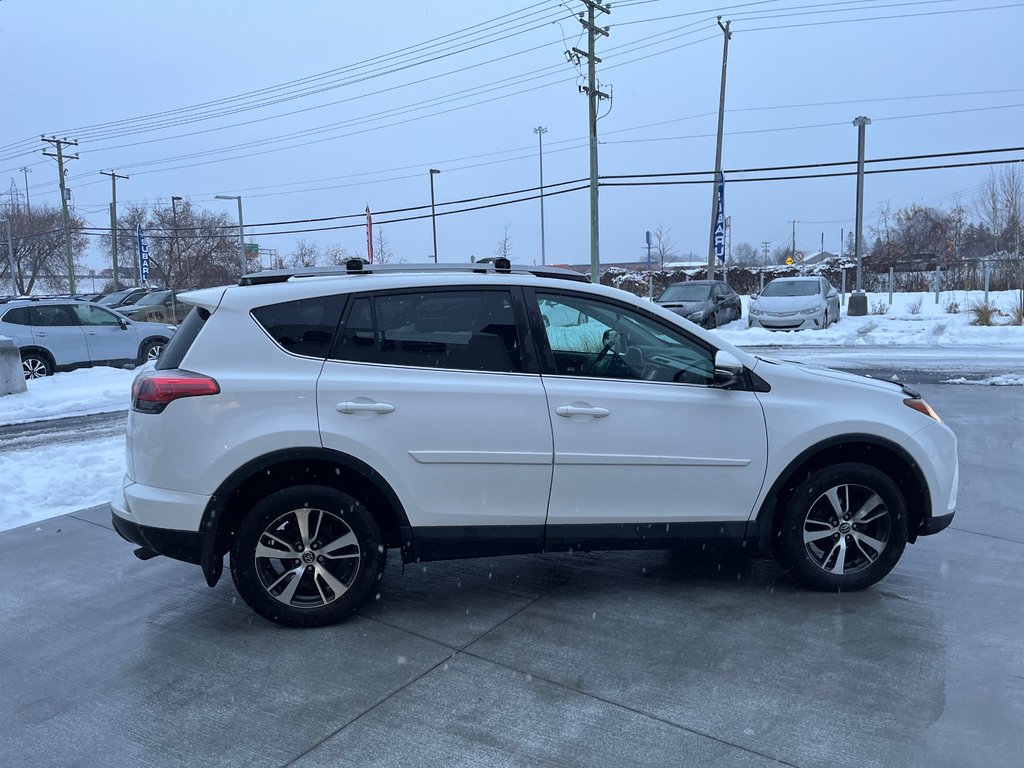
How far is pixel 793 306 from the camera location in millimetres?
22078

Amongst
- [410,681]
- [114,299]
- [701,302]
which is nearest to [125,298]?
[114,299]

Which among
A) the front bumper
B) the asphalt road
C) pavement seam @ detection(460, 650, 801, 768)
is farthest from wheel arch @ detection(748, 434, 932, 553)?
the front bumper

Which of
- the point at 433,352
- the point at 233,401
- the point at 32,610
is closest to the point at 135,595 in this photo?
the point at 32,610

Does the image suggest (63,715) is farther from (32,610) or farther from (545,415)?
(545,415)

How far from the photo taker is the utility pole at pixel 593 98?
2683 cm

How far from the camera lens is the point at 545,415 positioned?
12.9ft

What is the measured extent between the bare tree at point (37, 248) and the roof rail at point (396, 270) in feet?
217

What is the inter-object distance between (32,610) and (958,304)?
29.1 metres

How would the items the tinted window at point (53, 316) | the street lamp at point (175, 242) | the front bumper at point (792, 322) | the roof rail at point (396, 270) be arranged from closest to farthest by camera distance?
the roof rail at point (396, 270) < the tinted window at point (53, 316) < the front bumper at point (792, 322) < the street lamp at point (175, 242)

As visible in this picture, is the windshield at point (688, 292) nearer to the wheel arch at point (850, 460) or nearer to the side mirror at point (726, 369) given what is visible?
the wheel arch at point (850, 460)

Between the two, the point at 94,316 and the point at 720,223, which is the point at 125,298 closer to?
the point at 94,316

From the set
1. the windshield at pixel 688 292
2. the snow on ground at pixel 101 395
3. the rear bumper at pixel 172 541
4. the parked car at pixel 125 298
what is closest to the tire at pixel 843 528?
the snow on ground at pixel 101 395

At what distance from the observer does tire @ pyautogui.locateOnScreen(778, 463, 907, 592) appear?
4137mm

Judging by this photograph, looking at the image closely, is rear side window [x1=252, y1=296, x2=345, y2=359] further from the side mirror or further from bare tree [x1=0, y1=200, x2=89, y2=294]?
bare tree [x1=0, y1=200, x2=89, y2=294]
